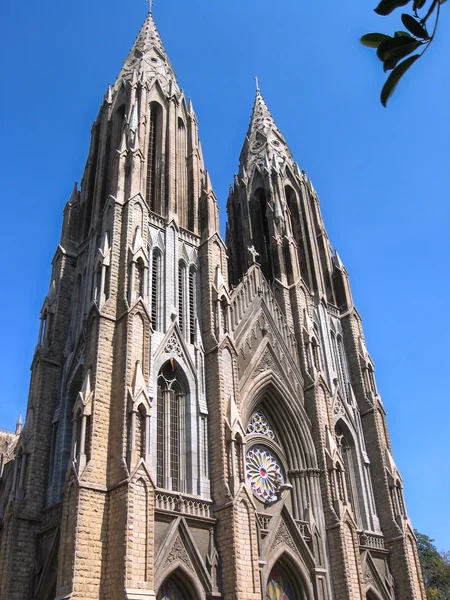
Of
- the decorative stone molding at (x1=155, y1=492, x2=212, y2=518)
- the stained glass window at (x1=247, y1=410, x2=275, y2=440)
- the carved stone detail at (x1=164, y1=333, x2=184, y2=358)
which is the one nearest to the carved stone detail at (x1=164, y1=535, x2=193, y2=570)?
the decorative stone molding at (x1=155, y1=492, x2=212, y2=518)

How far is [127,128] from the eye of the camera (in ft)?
84.0

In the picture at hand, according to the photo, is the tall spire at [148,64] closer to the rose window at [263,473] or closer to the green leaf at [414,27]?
the rose window at [263,473]

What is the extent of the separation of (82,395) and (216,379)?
5.22 metres

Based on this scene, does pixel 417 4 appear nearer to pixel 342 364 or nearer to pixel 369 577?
pixel 369 577

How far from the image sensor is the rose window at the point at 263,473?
75.3ft

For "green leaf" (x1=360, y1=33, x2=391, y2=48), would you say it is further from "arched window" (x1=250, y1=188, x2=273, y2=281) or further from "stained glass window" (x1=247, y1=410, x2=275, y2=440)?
"arched window" (x1=250, y1=188, x2=273, y2=281)

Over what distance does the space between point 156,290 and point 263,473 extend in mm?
8174

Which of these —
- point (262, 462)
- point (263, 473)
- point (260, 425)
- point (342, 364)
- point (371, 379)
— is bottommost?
point (263, 473)

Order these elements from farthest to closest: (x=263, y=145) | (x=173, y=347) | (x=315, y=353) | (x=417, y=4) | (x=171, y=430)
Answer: (x=263, y=145) → (x=315, y=353) → (x=173, y=347) → (x=171, y=430) → (x=417, y=4)

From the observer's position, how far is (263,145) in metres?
37.0

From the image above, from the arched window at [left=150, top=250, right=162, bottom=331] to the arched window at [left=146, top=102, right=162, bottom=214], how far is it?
264 centimetres

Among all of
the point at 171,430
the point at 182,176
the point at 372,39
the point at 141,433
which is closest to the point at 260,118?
the point at 182,176

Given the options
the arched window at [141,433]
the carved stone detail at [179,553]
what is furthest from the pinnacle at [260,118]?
the carved stone detail at [179,553]

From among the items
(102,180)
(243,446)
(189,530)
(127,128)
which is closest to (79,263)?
(102,180)
